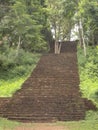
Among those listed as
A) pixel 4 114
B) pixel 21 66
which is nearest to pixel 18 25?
pixel 21 66

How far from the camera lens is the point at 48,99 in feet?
50.8

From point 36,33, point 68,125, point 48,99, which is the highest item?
point 36,33

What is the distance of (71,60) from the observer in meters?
24.4

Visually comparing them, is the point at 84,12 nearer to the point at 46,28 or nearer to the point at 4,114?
the point at 46,28

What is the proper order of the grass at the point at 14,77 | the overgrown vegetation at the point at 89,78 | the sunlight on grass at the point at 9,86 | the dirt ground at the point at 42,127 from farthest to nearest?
the grass at the point at 14,77 < the sunlight on grass at the point at 9,86 < the overgrown vegetation at the point at 89,78 < the dirt ground at the point at 42,127

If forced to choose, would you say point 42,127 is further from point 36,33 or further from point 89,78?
point 36,33

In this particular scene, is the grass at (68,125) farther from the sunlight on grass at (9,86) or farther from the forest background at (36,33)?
the sunlight on grass at (9,86)

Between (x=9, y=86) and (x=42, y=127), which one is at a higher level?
(x=9, y=86)

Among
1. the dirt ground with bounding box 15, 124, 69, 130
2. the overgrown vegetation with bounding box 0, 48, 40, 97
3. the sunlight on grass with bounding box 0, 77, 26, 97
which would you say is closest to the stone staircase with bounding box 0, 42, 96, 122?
the sunlight on grass with bounding box 0, 77, 26, 97

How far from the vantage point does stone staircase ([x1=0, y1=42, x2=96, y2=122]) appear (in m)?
14.0

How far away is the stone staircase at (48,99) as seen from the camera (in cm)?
1400

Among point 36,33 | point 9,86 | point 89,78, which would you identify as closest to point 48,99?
point 9,86

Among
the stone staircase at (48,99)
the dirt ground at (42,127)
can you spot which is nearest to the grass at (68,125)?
the dirt ground at (42,127)

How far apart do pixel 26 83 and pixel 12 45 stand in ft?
28.8
